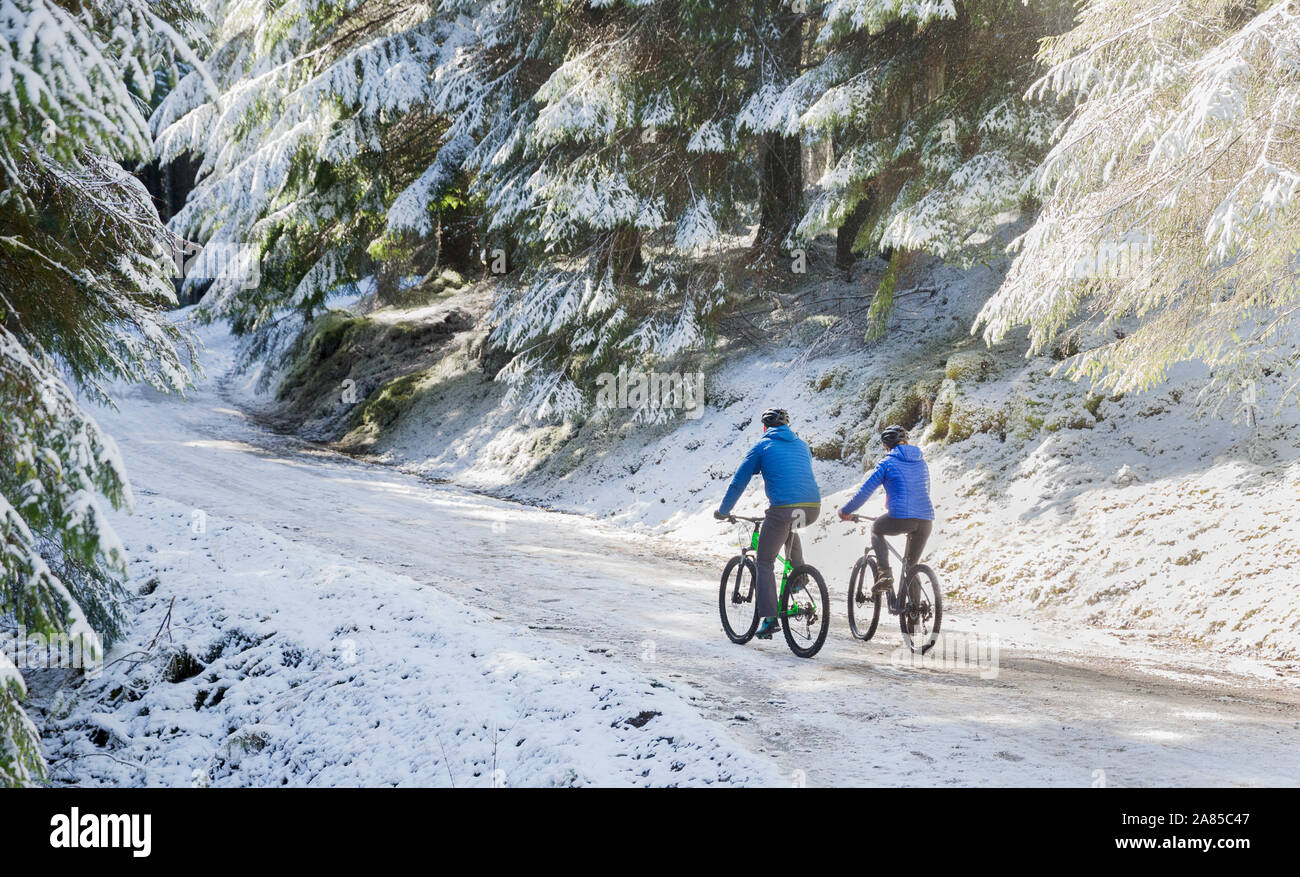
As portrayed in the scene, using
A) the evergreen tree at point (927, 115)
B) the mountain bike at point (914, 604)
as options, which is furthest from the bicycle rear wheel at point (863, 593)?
the evergreen tree at point (927, 115)

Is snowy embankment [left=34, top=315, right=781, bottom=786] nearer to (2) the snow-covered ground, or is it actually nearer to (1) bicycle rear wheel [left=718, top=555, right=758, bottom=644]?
(2) the snow-covered ground

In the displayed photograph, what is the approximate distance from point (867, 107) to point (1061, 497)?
19.0 ft

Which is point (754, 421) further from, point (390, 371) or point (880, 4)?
point (390, 371)

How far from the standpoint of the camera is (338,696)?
6762 millimetres

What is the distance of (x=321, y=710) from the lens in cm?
668

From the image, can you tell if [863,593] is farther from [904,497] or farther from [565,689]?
[565,689]

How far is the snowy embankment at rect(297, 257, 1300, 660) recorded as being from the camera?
9.10 meters

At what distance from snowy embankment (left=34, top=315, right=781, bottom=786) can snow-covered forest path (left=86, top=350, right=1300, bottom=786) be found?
336 mm

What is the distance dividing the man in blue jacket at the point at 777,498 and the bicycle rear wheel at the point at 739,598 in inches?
5.0

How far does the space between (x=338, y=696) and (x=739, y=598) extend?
3.45 m

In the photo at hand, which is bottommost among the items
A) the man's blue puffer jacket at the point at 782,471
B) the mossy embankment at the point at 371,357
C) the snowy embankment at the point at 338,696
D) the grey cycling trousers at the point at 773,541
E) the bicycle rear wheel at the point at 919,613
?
the snowy embankment at the point at 338,696

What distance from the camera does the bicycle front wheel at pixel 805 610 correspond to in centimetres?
754

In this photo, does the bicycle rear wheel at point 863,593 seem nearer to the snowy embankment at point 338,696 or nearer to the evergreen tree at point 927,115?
the snowy embankment at point 338,696
